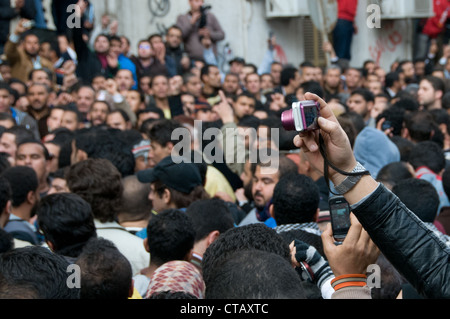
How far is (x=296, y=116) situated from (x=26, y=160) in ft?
13.9

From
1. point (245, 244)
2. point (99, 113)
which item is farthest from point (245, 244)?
point (99, 113)

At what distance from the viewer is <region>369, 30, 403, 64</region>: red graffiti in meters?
16.0

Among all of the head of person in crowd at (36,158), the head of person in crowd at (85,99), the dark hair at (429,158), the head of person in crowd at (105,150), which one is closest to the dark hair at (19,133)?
the head of person in crowd at (36,158)

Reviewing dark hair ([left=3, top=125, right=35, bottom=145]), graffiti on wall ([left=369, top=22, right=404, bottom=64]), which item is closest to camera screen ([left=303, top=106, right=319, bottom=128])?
dark hair ([left=3, top=125, right=35, bottom=145])

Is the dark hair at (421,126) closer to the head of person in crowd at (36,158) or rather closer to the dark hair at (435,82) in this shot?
the dark hair at (435,82)

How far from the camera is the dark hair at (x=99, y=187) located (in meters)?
4.31

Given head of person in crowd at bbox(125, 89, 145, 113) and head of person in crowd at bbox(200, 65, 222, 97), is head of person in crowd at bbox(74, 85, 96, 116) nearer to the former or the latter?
head of person in crowd at bbox(125, 89, 145, 113)

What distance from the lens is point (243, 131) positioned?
6734 millimetres

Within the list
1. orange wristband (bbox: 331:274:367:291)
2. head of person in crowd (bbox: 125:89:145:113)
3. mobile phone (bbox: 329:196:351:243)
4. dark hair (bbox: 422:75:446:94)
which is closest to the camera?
orange wristband (bbox: 331:274:367:291)

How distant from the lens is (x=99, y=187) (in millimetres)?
4332

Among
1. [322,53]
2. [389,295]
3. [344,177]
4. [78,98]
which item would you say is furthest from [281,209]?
[322,53]

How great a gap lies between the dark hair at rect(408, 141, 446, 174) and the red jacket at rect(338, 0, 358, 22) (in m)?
9.52

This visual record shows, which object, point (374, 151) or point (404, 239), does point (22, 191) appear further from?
point (404, 239)

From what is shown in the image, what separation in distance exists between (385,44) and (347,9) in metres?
2.09
